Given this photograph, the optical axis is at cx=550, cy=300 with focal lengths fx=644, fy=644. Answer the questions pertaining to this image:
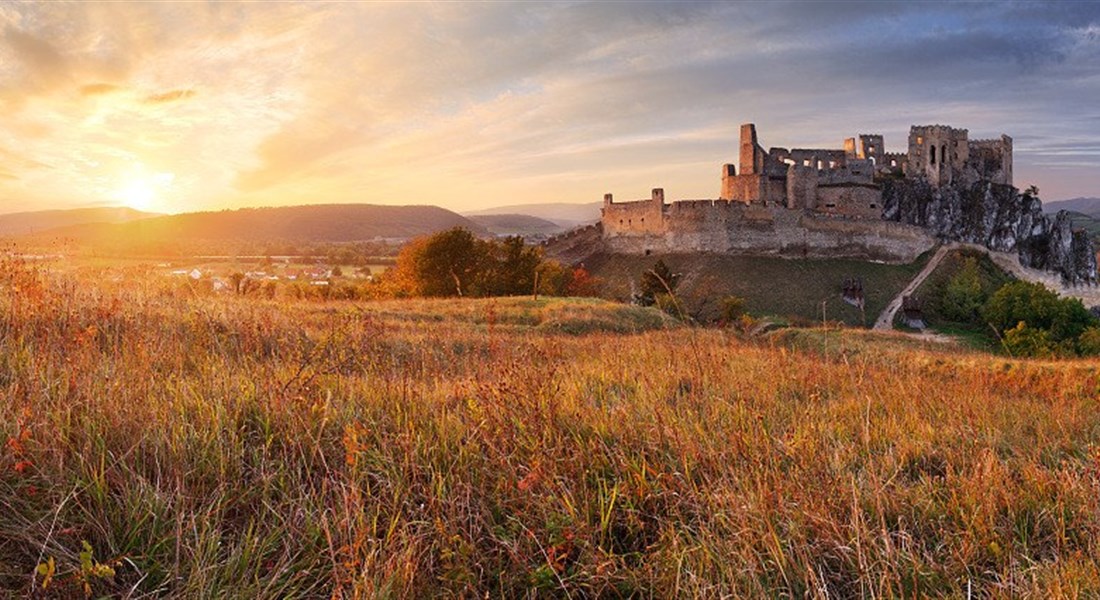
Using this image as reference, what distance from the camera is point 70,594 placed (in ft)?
7.27

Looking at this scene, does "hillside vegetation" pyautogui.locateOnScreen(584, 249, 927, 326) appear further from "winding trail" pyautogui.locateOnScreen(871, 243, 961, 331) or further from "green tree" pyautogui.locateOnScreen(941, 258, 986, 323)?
"green tree" pyautogui.locateOnScreen(941, 258, 986, 323)

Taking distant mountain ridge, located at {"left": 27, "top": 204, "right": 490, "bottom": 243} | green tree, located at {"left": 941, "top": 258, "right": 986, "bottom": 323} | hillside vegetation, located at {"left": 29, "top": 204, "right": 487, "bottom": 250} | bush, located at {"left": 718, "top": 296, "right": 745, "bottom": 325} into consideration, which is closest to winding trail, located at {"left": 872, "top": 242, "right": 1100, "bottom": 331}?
green tree, located at {"left": 941, "top": 258, "right": 986, "bottom": 323}

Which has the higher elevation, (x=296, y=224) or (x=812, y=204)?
(x=296, y=224)

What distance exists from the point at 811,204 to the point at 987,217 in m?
18.4

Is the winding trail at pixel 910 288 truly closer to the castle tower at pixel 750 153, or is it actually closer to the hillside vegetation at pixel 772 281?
the hillside vegetation at pixel 772 281

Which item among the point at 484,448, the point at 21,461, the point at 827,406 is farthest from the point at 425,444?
the point at 827,406

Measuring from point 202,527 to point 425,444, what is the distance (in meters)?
1.01

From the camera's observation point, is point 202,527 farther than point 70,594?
Yes

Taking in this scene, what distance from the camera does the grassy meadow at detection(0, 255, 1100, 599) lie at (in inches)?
94.3

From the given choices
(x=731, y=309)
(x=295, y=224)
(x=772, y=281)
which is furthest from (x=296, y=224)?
(x=731, y=309)

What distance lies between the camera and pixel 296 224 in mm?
141125

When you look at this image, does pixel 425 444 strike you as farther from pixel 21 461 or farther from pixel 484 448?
pixel 21 461

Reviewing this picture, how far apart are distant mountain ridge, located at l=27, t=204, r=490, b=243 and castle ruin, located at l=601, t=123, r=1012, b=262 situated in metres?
76.0

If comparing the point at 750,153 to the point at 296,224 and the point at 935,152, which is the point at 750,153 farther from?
the point at 296,224
